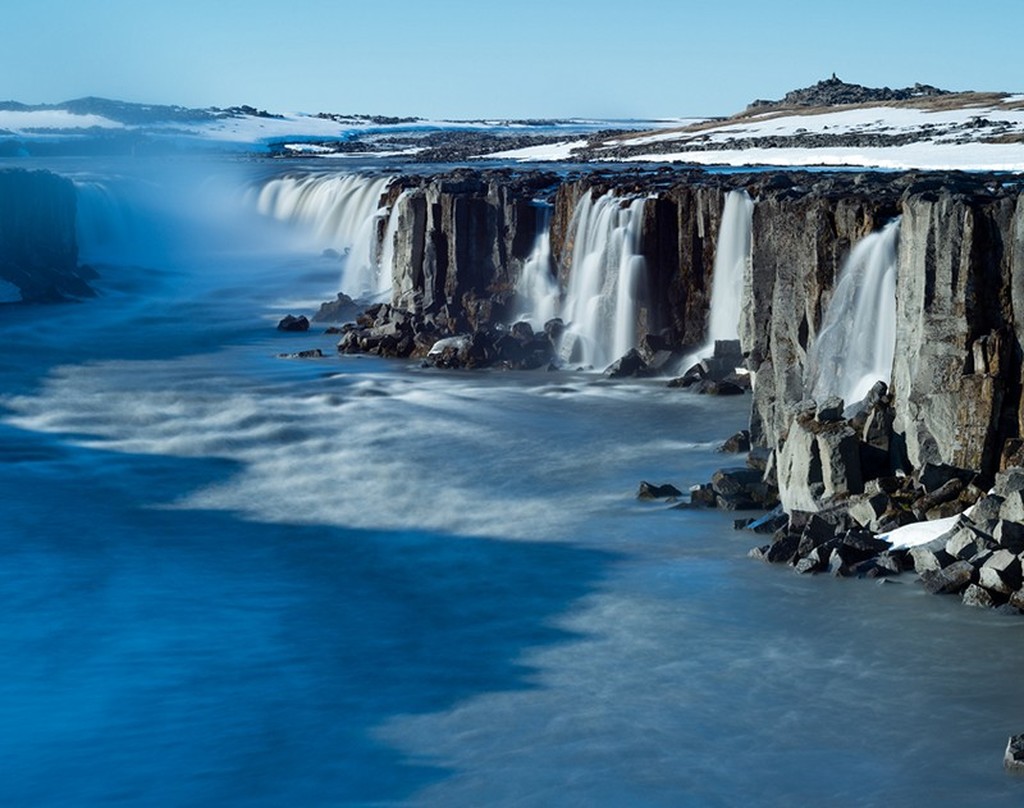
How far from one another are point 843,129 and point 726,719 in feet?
226

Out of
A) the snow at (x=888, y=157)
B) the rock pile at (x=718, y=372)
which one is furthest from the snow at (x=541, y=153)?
the rock pile at (x=718, y=372)

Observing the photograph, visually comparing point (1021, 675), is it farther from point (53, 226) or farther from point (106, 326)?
point (53, 226)

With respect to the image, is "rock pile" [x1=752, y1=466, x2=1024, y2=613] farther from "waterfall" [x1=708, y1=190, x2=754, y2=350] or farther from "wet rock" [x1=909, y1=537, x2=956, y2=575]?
"waterfall" [x1=708, y1=190, x2=754, y2=350]

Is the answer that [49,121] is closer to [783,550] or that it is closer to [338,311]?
[338,311]

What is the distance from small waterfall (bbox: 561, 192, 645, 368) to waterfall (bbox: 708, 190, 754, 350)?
211 cm

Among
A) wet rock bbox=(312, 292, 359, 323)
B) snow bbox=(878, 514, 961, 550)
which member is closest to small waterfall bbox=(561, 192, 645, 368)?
wet rock bbox=(312, 292, 359, 323)

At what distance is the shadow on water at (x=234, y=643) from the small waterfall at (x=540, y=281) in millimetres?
17155

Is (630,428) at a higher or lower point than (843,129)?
lower

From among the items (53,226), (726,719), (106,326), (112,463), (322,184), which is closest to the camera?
(726,719)

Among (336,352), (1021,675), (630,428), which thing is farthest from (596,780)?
(336,352)

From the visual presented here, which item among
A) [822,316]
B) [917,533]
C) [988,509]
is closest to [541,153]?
[822,316]

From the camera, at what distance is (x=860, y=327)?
2583 centimetres

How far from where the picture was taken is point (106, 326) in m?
49.1

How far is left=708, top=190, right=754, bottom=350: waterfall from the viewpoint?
36094mm
